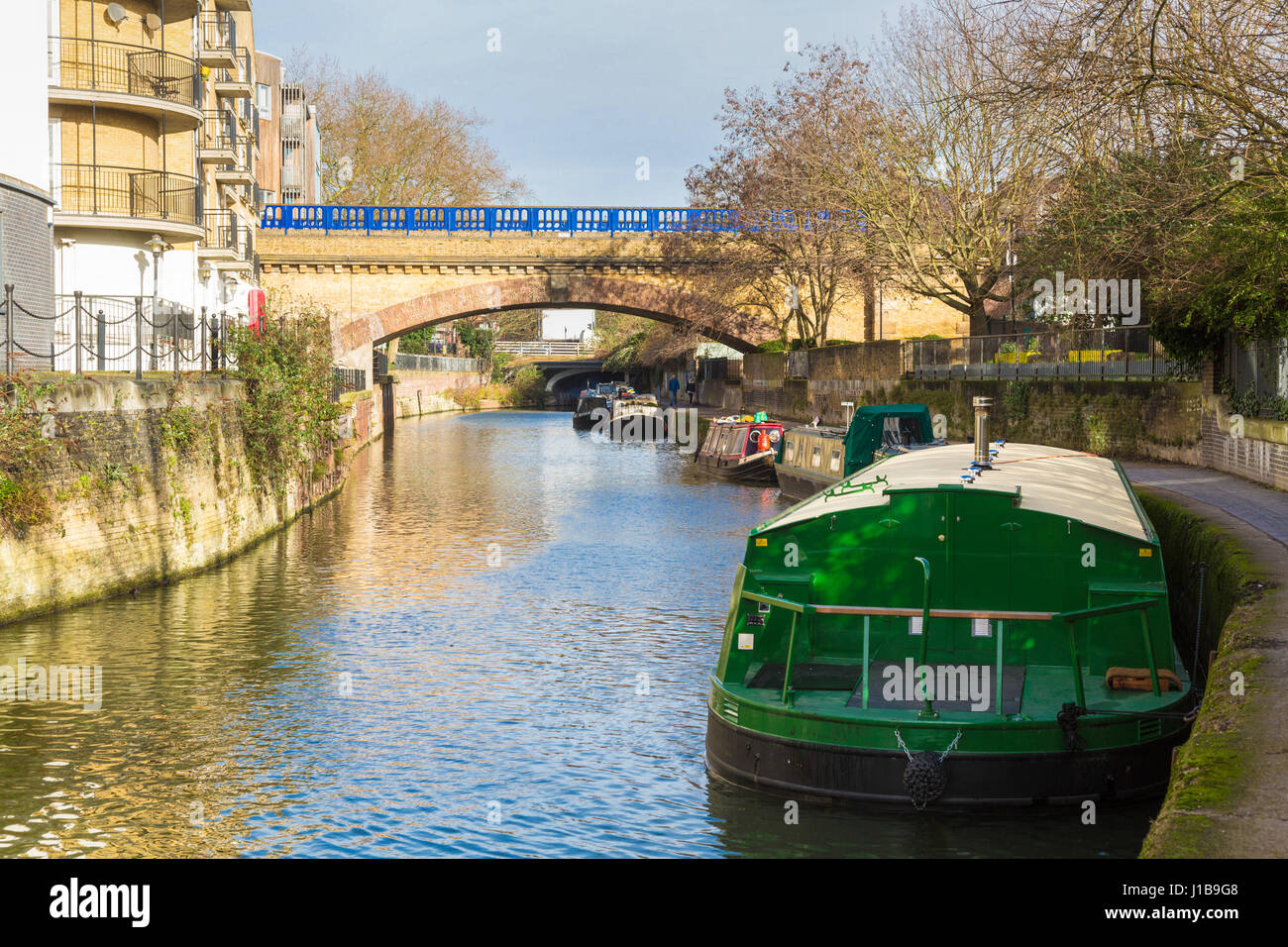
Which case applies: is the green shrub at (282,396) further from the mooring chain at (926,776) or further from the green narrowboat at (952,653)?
the mooring chain at (926,776)

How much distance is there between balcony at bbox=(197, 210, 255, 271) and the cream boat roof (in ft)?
86.1

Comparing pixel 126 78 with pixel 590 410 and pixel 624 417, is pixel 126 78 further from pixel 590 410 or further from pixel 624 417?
pixel 590 410

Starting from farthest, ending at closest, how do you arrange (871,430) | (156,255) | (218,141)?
(218,141)
(156,255)
(871,430)

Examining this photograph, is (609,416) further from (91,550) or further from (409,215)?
(91,550)

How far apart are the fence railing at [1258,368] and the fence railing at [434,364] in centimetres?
5484

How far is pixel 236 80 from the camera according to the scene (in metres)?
40.2

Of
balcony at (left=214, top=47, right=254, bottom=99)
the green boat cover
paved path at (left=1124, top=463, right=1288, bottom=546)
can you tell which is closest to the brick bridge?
balcony at (left=214, top=47, right=254, bottom=99)

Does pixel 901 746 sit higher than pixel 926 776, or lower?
higher

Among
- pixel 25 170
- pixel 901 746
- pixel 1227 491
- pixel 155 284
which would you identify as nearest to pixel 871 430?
pixel 1227 491

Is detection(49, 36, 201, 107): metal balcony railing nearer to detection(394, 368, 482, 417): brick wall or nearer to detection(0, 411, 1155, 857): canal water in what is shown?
detection(0, 411, 1155, 857): canal water

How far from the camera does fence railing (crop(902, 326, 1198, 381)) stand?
987 inches

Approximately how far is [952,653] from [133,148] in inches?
1075

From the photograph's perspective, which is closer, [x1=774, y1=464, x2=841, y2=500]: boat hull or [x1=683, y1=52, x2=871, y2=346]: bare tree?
[x1=774, y1=464, x2=841, y2=500]: boat hull

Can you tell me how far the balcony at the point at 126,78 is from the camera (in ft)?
99.9
